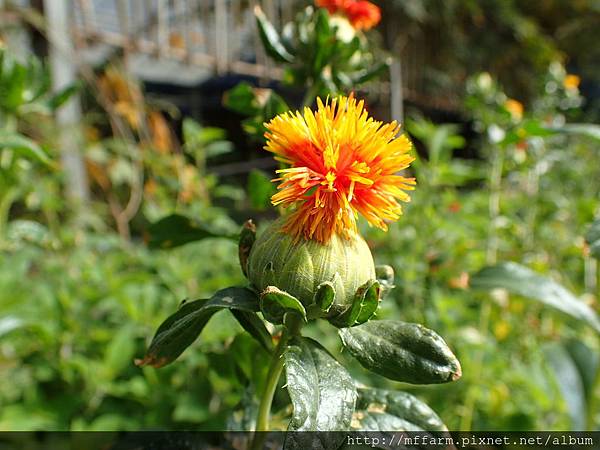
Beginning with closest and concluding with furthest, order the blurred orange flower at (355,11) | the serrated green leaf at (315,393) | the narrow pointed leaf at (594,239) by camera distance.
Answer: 1. the serrated green leaf at (315,393)
2. the narrow pointed leaf at (594,239)
3. the blurred orange flower at (355,11)

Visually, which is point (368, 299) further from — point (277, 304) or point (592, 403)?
point (592, 403)

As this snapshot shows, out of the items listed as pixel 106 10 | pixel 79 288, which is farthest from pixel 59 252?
pixel 106 10

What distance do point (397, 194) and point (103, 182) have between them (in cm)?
169

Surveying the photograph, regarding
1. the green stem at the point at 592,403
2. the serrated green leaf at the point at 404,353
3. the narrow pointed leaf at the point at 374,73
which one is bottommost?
the green stem at the point at 592,403

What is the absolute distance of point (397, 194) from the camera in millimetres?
302

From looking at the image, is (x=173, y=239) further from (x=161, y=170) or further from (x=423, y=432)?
(x=161, y=170)

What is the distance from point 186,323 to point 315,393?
9 cm

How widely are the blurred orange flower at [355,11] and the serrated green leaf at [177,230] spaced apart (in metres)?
0.29

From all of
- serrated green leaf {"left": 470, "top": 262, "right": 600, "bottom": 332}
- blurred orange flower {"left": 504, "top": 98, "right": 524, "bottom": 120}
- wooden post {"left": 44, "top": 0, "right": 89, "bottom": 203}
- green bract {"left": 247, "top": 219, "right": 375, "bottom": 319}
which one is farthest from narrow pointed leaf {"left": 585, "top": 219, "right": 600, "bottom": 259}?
wooden post {"left": 44, "top": 0, "right": 89, "bottom": 203}

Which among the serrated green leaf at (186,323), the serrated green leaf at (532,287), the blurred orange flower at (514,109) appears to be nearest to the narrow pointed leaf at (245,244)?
the serrated green leaf at (186,323)

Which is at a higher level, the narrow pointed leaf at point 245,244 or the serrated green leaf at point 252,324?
the narrow pointed leaf at point 245,244

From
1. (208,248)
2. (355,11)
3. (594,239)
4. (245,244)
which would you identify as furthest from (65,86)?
(594,239)

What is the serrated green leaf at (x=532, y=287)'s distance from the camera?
581 millimetres

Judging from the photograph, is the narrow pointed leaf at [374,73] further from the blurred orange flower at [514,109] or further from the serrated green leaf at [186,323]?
the blurred orange flower at [514,109]
